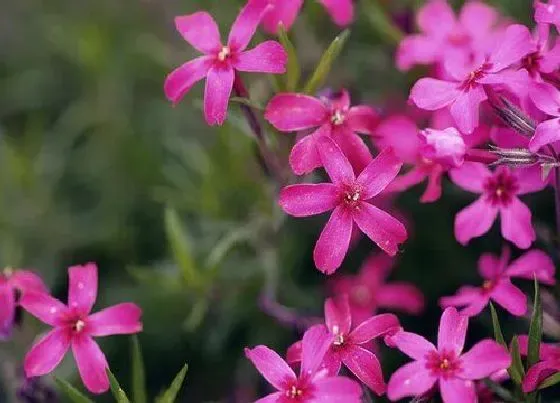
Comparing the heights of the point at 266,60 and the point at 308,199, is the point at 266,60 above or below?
above

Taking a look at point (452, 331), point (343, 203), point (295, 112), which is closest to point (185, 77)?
point (295, 112)

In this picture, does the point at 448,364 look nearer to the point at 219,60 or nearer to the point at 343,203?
the point at 343,203

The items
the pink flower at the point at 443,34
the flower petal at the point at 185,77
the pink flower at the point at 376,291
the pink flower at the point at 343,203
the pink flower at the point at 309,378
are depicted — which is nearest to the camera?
the pink flower at the point at 309,378

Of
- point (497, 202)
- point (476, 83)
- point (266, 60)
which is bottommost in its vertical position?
point (497, 202)

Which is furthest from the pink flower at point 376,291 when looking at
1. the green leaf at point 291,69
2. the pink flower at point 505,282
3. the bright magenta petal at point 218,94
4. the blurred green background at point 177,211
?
the bright magenta petal at point 218,94

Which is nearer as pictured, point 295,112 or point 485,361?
point 485,361

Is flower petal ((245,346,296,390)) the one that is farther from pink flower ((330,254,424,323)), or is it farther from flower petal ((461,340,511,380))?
pink flower ((330,254,424,323))

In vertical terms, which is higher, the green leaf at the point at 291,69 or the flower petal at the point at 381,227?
the green leaf at the point at 291,69

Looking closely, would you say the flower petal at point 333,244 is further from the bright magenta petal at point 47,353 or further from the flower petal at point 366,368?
the bright magenta petal at point 47,353
